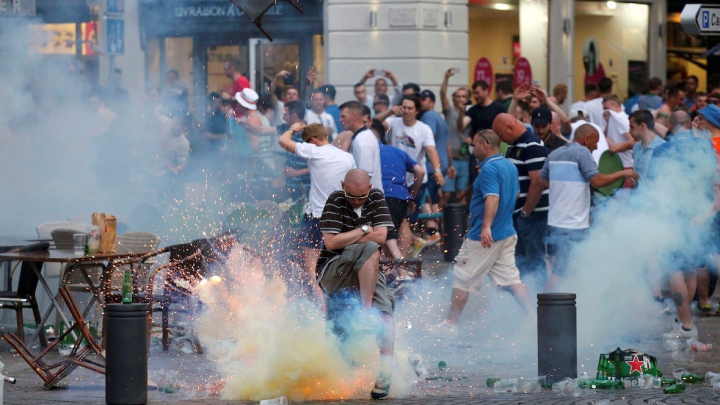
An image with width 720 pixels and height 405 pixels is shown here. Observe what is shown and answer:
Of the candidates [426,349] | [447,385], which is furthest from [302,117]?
[447,385]

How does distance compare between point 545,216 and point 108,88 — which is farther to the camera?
point 108,88

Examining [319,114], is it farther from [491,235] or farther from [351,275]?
[351,275]

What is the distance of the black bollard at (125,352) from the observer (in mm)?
7035

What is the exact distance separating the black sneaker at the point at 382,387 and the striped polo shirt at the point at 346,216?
36.2 inches

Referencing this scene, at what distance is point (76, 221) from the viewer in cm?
1085

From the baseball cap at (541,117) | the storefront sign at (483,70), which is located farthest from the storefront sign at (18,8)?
the storefront sign at (483,70)

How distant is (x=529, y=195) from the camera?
10.4 m

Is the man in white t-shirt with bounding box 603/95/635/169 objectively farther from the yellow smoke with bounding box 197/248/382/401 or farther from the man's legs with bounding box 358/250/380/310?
the yellow smoke with bounding box 197/248/382/401

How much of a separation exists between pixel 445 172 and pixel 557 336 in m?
6.64

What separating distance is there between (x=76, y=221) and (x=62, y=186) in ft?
6.52

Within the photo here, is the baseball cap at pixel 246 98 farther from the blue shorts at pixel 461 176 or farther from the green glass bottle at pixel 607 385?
the green glass bottle at pixel 607 385

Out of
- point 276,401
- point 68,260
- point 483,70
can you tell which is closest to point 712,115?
point 276,401

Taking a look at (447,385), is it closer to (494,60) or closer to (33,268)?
(33,268)

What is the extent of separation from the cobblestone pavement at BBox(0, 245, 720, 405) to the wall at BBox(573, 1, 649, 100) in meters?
10.0
